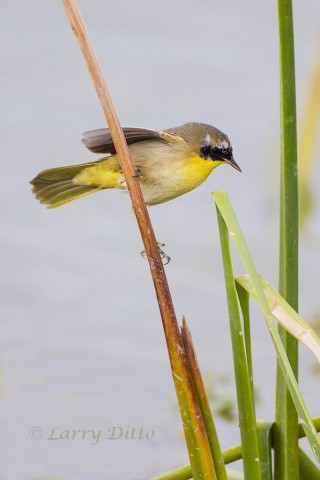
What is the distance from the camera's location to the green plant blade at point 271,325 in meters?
2.07

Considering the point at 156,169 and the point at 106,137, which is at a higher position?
the point at 156,169

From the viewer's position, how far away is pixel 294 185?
2361 millimetres

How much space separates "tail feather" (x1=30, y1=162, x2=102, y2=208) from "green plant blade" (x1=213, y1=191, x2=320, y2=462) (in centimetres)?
132

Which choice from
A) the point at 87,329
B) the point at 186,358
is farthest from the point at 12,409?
the point at 186,358

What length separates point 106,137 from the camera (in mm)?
3092

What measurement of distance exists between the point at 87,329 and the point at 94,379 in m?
0.37

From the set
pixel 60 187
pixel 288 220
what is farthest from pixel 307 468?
pixel 60 187

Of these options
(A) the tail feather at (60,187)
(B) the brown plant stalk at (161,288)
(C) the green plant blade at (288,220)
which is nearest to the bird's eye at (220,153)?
(A) the tail feather at (60,187)

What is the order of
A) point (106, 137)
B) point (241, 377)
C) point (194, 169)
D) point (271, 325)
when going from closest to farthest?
point (271, 325) → point (241, 377) → point (106, 137) → point (194, 169)

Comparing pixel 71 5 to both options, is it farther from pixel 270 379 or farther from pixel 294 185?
pixel 270 379

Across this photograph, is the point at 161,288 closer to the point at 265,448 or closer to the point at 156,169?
the point at 265,448

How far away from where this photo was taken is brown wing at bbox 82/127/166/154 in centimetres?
309

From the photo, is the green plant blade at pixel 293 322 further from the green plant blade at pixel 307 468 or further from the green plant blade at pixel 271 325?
the green plant blade at pixel 307 468

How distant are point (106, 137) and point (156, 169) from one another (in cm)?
40
